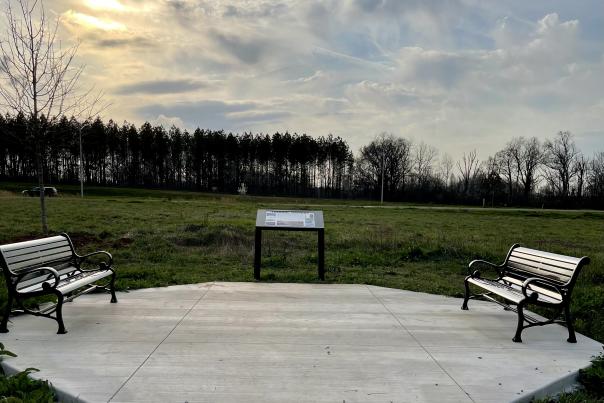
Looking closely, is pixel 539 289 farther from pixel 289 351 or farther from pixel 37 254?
pixel 37 254

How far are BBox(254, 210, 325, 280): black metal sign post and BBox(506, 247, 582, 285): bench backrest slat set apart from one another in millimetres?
3189

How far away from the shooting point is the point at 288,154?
296ft

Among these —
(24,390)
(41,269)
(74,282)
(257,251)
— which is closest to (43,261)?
(74,282)

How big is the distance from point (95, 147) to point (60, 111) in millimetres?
77247

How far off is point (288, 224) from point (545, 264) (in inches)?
168

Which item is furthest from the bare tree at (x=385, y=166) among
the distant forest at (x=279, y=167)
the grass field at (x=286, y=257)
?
the grass field at (x=286, y=257)

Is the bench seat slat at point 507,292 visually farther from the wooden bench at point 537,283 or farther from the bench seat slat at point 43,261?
the bench seat slat at point 43,261

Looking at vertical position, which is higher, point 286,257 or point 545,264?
point 545,264

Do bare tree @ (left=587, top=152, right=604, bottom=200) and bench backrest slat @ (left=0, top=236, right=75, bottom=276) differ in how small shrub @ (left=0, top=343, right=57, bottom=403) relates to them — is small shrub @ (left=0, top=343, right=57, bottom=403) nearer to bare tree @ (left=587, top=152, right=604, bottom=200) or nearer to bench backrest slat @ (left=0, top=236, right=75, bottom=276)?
bench backrest slat @ (left=0, top=236, right=75, bottom=276)

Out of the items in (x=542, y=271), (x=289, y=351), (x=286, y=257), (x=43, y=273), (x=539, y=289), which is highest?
(x=542, y=271)

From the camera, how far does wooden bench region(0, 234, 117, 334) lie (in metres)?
4.99

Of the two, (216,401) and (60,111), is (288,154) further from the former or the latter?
(216,401)

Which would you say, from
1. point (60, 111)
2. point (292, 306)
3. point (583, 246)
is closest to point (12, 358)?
point (292, 306)

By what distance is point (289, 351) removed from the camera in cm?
458
